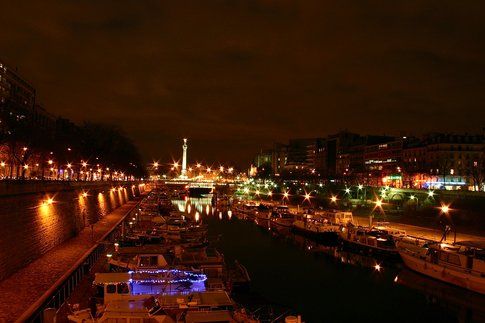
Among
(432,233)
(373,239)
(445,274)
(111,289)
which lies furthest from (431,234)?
(111,289)

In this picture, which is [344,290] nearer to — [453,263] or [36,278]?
[453,263]

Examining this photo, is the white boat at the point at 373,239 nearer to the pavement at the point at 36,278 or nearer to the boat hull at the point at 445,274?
the boat hull at the point at 445,274

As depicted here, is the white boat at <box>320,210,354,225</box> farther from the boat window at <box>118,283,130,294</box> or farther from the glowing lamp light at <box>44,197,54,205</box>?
the boat window at <box>118,283,130,294</box>

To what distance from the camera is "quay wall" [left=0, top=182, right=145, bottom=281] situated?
86.3ft

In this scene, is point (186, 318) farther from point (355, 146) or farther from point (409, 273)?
point (355, 146)

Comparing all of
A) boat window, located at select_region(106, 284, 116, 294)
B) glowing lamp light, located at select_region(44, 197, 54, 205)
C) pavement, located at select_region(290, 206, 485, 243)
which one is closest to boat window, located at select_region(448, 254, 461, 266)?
pavement, located at select_region(290, 206, 485, 243)

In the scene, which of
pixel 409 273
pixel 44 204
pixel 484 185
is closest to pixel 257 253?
pixel 409 273

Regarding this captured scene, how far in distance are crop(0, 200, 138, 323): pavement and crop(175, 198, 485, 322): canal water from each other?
992cm

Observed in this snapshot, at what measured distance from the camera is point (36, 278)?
1022 inches

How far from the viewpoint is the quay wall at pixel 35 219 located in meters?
26.3

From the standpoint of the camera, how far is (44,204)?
3469 centimetres

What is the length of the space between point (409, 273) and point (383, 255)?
5.88 metres

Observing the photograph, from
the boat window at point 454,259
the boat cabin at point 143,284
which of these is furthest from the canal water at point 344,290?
the boat cabin at point 143,284

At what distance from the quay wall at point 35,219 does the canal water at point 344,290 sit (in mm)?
11969
